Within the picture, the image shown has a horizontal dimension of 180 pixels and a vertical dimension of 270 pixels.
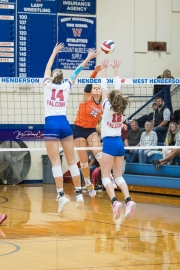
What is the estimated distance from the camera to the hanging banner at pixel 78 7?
60.0 feet

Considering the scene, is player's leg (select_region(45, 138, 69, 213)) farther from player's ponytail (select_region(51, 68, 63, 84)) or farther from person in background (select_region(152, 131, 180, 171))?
person in background (select_region(152, 131, 180, 171))

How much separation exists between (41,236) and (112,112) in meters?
2.09

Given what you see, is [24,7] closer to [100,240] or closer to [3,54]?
[3,54]

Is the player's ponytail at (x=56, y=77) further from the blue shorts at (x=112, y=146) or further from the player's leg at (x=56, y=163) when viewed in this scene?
the blue shorts at (x=112, y=146)

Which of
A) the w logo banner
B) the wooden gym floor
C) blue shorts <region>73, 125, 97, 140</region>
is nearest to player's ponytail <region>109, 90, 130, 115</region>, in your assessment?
the wooden gym floor

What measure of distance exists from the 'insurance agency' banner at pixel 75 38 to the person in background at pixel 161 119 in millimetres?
2942

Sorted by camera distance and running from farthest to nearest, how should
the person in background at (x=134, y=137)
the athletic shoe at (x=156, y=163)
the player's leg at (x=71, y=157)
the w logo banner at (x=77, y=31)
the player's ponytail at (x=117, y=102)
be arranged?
the w logo banner at (x=77, y=31) < the person in background at (x=134, y=137) < the athletic shoe at (x=156, y=163) < the player's leg at (x=71, y=157) < the player's ponytail at (x=117, y=102)

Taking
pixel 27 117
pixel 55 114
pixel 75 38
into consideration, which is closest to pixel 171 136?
pixel 27 117

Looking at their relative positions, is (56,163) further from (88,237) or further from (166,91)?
(166,91)

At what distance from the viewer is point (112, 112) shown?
9.40 meters

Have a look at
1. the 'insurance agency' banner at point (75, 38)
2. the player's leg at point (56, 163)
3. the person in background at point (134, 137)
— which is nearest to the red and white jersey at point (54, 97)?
the player's leg at point (56, 163)

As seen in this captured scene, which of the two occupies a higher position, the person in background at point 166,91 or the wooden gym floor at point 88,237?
the person in background at point 166,91

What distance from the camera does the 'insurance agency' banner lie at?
1828 centimetres

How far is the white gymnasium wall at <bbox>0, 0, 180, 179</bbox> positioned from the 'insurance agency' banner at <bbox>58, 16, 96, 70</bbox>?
0.71ft
